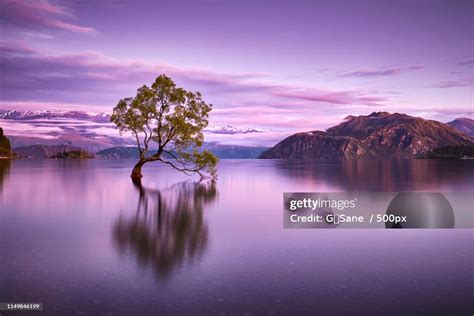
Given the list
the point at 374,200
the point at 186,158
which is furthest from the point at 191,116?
the point at 374,200

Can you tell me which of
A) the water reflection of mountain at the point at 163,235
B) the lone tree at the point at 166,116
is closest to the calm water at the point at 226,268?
the water reflection of mountain at the point at 163,235

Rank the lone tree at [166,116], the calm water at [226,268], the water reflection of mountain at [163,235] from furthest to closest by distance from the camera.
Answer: the lone tree at [166,116], the water reflection of mountain at [163,235], the calm water at [226,268]

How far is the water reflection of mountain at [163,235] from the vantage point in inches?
696

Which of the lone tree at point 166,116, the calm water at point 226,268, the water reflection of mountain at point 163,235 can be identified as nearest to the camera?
the calm water at point 226,268

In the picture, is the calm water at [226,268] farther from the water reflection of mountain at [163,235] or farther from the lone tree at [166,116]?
the lone tree at [166,116]

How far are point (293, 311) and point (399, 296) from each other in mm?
4129

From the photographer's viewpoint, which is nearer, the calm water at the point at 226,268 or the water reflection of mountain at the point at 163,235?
the calm water at the point at 226,268

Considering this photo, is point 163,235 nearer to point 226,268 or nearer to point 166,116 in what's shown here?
point 226,268

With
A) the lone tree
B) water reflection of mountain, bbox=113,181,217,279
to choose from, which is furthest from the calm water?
the lone tree

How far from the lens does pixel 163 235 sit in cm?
2319

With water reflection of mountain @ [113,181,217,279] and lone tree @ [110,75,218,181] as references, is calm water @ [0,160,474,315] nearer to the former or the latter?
water reflection of mountain @ [113,181,217,279]

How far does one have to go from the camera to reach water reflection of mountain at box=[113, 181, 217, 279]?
1769 cm

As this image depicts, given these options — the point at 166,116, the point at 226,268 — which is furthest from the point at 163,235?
the point at 166,116

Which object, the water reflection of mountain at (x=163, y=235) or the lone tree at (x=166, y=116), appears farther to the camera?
the lone tree at (x=166, y=116)
